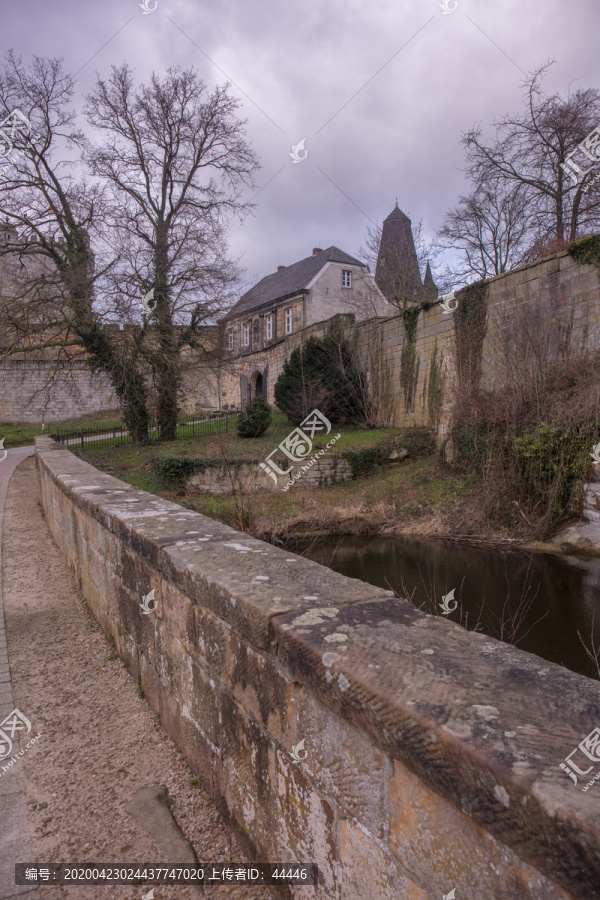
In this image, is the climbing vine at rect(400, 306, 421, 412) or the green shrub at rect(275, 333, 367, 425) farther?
the green shrub at rect(275, 333, 367, 425)

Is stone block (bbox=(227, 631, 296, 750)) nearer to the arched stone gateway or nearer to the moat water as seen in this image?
the moat water

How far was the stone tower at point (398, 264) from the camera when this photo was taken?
26031 millimetres

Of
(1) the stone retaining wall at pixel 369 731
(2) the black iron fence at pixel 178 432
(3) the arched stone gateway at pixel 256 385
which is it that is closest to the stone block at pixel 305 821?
(1) the stone retaining wall at pixel 369 731

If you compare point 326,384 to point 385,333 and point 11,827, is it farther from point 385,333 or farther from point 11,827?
point 11,827

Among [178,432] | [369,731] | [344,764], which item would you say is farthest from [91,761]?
[178,432]

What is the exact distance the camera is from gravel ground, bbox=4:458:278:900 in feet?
5.85

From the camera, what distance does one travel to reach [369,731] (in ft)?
3.59

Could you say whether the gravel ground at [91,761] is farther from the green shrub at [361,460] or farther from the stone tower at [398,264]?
→ the stone tower at [398,264]

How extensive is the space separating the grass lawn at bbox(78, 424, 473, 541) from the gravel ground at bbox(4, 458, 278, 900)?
6.42 m

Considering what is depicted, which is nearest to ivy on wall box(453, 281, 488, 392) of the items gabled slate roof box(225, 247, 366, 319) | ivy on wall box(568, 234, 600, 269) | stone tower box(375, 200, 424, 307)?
ivy on wall box(568, 234, 600, 269)

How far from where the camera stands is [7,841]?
1835 millimetres

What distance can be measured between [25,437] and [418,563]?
23.1 m

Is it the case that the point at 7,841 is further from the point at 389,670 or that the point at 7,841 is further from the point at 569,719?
the point at 569,719

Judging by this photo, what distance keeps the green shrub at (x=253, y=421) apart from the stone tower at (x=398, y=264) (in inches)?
355
